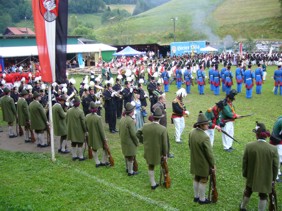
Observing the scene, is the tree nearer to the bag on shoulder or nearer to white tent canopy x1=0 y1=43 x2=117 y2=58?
white tent canopy x1=0 y1=43 x2=117 y2=58

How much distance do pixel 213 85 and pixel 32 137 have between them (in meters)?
12.5

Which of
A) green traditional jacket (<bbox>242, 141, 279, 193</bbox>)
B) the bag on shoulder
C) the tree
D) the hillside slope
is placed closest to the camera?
green traditional jacket (<bbox>242, 141, 279, 193</bbox>)

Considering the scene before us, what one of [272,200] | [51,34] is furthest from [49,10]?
[272,200]

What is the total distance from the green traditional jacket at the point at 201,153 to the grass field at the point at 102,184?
0.80m

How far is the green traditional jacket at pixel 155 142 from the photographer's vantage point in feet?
23.5

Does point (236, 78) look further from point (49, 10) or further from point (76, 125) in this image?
point (49, 10)

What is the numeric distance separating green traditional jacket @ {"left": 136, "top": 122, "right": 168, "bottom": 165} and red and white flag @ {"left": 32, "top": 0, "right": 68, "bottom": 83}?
3.60 m

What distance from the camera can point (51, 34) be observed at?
8961 millimetres

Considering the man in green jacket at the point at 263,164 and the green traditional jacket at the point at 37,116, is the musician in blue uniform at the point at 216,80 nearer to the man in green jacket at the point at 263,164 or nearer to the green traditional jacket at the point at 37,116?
the green traditional jacket at the point at 37,116

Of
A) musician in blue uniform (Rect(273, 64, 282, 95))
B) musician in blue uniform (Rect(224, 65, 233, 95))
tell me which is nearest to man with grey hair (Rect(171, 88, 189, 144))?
musician in blue uniform (Rect(224, 65, 233, 95))

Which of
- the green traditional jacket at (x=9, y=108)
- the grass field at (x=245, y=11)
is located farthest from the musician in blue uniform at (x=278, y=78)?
the grass field at (x=245, y=11)

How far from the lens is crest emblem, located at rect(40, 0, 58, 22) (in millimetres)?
8742

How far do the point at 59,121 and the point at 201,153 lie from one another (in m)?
5.42

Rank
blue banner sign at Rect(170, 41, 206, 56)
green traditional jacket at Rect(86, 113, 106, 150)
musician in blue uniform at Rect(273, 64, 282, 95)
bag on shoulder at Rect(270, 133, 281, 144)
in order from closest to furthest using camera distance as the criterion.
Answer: bag on shoulder at Rect(270, 133, 281, 144)
green traditional jacket at Rect(86, 113, 106, 150)
musician in blue uniform at Rect(273, 64, 282, 95)
blue banner sign at Rect(170, 41, 206, 56)
